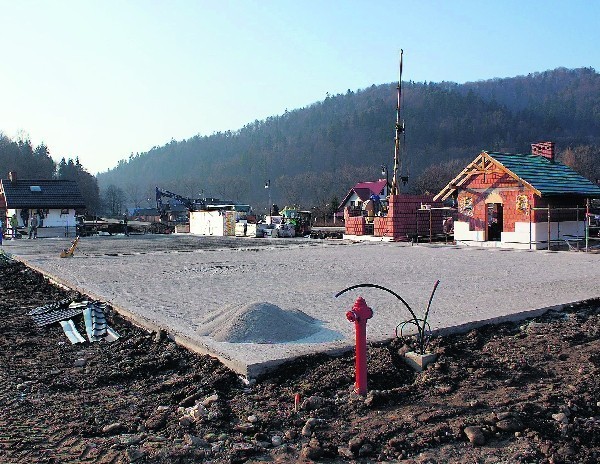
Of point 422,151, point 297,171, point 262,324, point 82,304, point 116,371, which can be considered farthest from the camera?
point 297,171

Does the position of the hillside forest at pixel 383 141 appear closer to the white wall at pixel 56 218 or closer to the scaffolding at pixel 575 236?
the white wall at pixel 56 218

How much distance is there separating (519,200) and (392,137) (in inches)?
5305

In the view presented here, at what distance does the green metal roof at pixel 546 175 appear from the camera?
24.8 meters

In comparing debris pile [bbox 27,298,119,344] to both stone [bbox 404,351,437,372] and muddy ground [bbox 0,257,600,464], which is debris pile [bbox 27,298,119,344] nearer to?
muddy ground [bbox 0,257,600,464]

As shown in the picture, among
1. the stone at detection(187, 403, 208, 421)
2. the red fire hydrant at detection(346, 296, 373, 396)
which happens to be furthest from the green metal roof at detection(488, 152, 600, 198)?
the stone at detection(187, 403, 208, 421)

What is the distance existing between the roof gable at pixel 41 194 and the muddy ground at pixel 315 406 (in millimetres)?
40123

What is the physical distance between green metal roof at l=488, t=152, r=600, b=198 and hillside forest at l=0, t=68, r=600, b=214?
8731 centimetres

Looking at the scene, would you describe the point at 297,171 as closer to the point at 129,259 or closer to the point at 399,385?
the point at 129,259

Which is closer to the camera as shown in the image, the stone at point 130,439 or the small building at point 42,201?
the stone at point 130,439

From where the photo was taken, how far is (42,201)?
4506cm

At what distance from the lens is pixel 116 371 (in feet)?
22.3

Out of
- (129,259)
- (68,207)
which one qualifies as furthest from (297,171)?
(129,259)

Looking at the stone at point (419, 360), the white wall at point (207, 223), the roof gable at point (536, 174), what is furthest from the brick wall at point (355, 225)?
the stone at point (419, 360)

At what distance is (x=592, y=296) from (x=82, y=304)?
951cm
